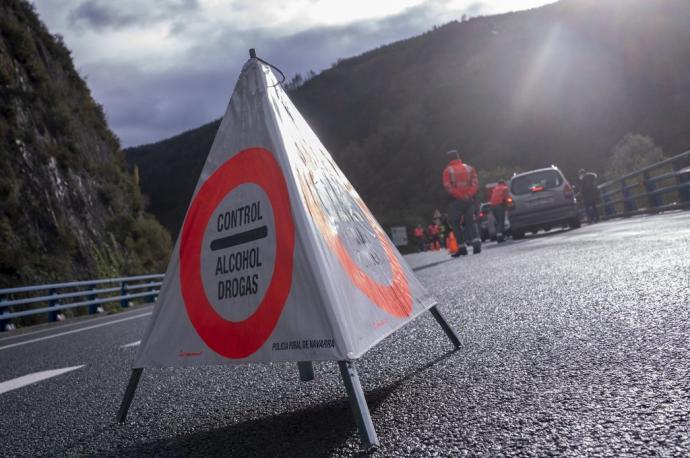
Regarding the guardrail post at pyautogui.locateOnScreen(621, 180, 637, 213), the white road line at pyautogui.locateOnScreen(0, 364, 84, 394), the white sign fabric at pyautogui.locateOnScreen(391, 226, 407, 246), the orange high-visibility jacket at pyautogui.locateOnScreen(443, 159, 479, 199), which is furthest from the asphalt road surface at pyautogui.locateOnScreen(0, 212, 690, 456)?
the white sign fabric at pyautogui.locateOnScreen(391, 226, 407, 246)

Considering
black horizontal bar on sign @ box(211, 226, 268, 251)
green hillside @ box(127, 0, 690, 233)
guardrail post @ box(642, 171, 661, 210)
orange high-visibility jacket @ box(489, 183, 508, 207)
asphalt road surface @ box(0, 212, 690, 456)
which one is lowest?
asphalt road surface @ box(0, 212, 690, 456)

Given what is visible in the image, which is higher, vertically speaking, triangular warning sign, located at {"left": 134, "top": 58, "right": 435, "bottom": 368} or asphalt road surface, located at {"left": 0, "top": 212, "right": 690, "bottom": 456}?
triangular warning sign, located at {"left": 134, "top": 58, "right": 435, "bottom": 368}

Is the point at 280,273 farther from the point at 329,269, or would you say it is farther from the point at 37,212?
the point at 37,212

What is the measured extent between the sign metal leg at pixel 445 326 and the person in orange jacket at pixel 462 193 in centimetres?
929

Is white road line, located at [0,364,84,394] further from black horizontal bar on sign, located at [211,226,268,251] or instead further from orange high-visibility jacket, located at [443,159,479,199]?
orange high-visibility jacket, located at [443,159,479,199]

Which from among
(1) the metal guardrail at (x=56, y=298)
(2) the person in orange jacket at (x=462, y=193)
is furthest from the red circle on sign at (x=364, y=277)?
(1) the metal guardrail at (x=56, y=298)

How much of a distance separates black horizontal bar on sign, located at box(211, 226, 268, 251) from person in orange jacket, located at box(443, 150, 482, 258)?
10.1 metres

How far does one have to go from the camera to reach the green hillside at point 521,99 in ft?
267

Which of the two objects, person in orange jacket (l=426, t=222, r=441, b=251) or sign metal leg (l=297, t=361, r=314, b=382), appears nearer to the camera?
sign metal leg (l=297, t=361, r=314, b=382)

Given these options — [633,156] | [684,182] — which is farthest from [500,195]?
[633,156]

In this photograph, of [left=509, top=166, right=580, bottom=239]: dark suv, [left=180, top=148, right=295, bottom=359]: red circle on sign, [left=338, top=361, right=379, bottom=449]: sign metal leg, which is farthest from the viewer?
[left=509, top=166, right=580, bottom=239]: dark suv

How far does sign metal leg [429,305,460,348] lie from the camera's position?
3.23m

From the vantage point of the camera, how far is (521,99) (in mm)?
92125

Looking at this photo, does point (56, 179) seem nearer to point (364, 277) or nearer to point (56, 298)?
point (56, 298)
